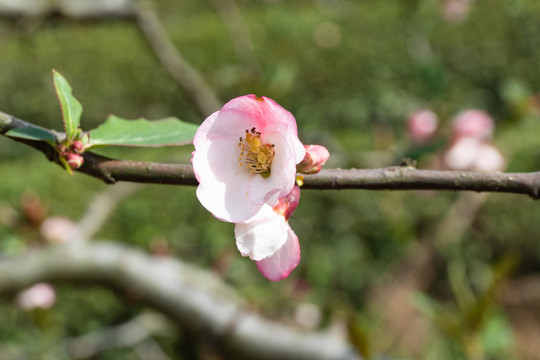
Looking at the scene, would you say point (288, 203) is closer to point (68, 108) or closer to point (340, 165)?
point (68, 108)

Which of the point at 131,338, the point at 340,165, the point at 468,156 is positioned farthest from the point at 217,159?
the point at 131,338

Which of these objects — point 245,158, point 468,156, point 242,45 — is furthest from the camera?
point 242,45

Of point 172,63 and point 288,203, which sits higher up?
point 172,63

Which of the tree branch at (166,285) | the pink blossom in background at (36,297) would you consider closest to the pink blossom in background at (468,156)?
the tree branch at (166,285)

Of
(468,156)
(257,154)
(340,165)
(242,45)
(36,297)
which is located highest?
(242,45)

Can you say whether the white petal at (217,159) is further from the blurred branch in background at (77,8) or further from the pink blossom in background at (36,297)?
the pink blossom in background at (36,297)

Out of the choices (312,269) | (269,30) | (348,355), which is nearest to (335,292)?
(312,269)

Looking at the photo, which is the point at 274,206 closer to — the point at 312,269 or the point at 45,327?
the point at 45,327
